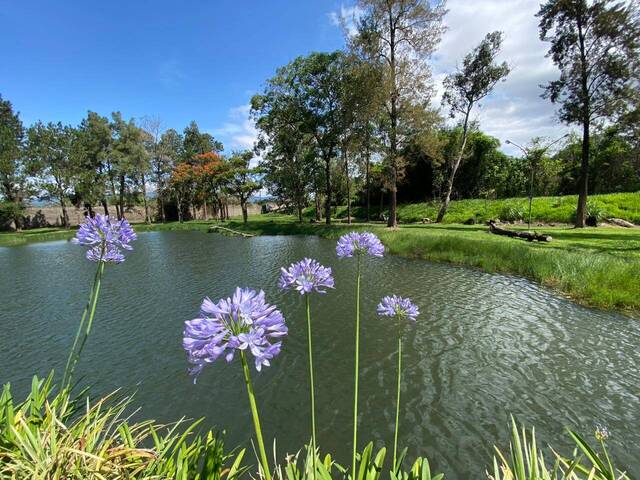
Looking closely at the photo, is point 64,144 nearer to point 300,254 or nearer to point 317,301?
point 300,254

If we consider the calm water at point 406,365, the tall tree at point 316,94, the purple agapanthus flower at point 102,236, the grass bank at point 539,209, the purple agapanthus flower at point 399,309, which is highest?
the tall tree at point 316,94

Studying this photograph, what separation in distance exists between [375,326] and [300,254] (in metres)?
11.4

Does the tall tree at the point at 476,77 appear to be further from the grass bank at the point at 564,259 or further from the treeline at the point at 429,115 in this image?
the grass bank at the point at 564,259

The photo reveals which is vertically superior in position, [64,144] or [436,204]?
[64,144]

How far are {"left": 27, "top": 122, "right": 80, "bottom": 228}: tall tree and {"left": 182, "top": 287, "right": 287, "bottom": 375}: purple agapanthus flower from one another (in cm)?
5397

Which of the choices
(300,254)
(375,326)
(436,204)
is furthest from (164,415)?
(436,204)

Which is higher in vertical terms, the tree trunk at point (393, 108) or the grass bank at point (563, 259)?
the tree trunk at point (393, 108)

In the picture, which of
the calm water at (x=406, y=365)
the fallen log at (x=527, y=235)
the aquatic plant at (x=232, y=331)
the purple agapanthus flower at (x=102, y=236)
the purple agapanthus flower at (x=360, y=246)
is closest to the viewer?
the aquatic plant at (x=232, y=331)

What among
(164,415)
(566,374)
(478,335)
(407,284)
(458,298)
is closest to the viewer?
(164,415)

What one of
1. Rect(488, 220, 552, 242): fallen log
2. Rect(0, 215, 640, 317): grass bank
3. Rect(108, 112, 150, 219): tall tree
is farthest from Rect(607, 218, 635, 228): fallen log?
Rect(108, 112, 150, 219): tall tree

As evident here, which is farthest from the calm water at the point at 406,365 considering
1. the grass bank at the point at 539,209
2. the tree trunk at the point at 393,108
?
the grass bank at the point at 539,209

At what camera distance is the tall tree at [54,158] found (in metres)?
41.5

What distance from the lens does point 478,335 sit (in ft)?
24.0

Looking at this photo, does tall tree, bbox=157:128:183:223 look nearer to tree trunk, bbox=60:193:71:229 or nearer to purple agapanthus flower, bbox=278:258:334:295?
tree trunk, bbox=60:193:71:229
